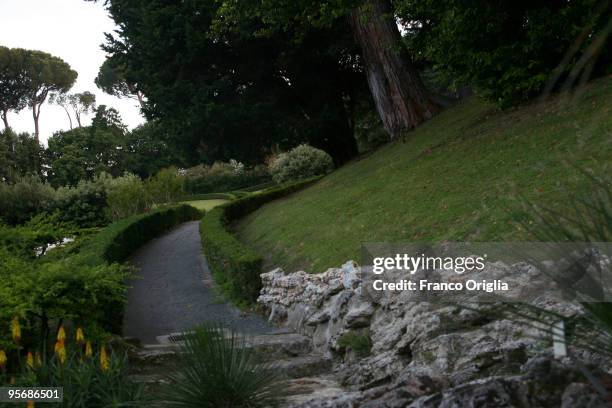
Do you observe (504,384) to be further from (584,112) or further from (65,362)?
(584,112)

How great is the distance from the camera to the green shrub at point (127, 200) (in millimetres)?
28594

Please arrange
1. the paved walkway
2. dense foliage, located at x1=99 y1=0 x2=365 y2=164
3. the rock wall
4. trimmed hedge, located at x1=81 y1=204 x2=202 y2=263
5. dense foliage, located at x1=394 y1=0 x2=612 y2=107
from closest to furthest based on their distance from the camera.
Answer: the rock wall < the paved walkway < dense foliage, located at x1=394 y1=0 x2=612 y2=107 < trimmed hedge, located at x1=81 y1=204 x2=202 y2=263 < dense foliage, located at x1=99 y1=0 x2=365 y2=164

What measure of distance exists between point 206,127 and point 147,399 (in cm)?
1971

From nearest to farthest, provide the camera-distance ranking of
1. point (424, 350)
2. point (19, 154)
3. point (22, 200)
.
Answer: point (424, 350) < point (22, 200) < point (19, 154)

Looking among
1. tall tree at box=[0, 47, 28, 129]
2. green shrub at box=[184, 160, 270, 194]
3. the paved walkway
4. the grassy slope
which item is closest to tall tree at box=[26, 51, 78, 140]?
tall tree at box=[0, 47, 28, 129]

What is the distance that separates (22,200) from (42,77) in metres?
38.9

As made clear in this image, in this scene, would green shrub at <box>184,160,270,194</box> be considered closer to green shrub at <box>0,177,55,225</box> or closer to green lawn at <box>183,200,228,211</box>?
green lawn at <box>183,200,228,211</box>

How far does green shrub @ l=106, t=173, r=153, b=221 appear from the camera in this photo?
28594 mm

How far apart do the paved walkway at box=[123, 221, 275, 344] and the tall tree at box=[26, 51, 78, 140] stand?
50077mm

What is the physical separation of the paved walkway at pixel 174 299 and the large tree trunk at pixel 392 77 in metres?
7.99

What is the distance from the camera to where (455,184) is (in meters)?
11.3

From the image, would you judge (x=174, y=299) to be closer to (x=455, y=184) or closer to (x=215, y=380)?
(x=455, y=184)

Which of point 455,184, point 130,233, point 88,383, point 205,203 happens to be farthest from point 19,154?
point 88,383

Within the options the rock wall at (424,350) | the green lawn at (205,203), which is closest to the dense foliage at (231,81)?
the green lawn at (205,203)
